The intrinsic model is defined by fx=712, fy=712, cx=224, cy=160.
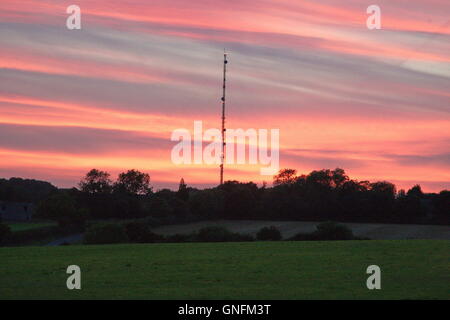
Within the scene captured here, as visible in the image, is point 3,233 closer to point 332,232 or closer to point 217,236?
point 217,236

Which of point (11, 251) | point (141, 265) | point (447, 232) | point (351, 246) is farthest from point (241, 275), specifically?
point (447, 232)

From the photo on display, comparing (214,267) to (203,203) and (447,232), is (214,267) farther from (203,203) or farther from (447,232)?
(203,203)

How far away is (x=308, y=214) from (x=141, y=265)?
65.1m

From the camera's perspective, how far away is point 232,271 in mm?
44438

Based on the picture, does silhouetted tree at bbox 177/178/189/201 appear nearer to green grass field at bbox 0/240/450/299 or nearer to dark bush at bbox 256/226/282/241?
dark bush at bbox 256/226/282/241

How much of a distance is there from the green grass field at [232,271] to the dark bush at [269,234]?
2137 centimetres

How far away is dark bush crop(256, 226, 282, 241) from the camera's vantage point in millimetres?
89562

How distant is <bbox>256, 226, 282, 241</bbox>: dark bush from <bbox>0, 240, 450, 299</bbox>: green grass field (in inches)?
841

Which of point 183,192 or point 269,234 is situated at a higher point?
point 183,192

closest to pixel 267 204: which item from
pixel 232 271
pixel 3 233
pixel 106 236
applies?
pixel 106 236

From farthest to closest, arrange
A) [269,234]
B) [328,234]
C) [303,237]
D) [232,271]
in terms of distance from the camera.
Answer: [328,234] → [269,234] → [303,237] → [232,271]

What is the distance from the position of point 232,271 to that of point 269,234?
150 feet
